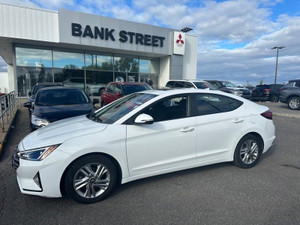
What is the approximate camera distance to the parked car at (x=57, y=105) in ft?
16.4

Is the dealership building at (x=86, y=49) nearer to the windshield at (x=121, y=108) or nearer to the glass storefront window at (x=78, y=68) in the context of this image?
the glass storefront window at (x=78, y=68)

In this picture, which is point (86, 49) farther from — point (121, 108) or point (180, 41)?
point (121, 108)

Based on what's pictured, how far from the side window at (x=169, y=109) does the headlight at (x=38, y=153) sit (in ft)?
4.77

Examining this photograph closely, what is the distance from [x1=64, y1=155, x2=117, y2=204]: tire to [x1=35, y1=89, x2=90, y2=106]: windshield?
3.85 metres

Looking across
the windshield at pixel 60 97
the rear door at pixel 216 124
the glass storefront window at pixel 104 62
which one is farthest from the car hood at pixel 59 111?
the glass storefront window at pixel 104 62

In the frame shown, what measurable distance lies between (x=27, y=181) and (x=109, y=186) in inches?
41.9

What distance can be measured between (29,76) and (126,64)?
28.1ft

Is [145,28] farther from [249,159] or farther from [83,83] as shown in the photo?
[249,159]

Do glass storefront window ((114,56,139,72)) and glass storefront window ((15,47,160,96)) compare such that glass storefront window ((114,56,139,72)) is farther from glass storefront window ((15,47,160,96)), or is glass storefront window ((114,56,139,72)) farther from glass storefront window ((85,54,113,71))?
glass storefront window ((85,54,113,71))

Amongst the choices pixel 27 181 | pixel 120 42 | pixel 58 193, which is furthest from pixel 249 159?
pixel 120 42

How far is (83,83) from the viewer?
60.5 feet

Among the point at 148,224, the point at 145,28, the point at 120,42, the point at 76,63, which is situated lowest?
the point at 148,224

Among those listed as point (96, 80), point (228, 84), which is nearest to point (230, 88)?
point (228, 84)

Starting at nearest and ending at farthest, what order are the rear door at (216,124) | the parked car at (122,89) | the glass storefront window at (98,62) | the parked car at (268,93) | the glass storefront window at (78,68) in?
the rear door at (216,124) → the parked car at (122,89) → the glass storefront window at (78,68) → the parked car at (268,93) → the glass storefront window at (98,62)
